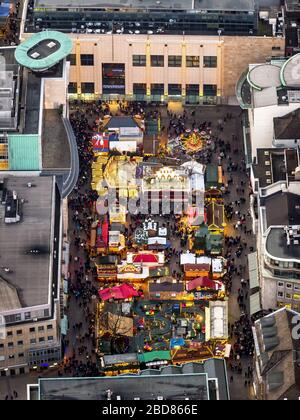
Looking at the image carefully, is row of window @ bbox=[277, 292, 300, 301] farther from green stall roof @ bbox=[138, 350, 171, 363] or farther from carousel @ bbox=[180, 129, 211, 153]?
carousel @ bbox=[180, 129, 211, 153]

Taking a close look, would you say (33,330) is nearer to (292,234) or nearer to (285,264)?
(285,264)

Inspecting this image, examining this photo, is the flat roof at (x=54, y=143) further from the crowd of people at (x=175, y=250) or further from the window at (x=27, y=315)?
the window at (x=27, y=315)

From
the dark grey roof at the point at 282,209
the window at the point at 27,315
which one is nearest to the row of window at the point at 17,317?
the window at the point at 27,315

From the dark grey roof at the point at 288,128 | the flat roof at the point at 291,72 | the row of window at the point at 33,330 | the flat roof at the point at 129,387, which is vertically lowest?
the flat roof at the point at 129,387

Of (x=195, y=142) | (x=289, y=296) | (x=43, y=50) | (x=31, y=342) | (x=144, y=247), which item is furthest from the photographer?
(x=195, y=142)

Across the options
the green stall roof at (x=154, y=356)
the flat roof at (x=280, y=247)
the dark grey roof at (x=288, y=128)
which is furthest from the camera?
the dark grey roof at (x=288, y=128)

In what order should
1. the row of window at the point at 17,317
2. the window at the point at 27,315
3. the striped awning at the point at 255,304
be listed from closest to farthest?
1. the row of window at the point at 17,317
2. the window at the point at 27,315
3. the striped awning at the point at 255,304

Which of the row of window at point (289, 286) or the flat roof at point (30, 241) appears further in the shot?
the row of window at point (289, 286)

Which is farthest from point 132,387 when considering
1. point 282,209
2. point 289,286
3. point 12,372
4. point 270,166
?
point 270,166
